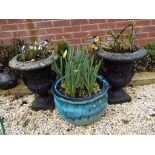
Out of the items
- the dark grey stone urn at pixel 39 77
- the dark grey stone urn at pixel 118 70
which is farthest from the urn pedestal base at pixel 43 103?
the dark grey stone urn at pixel 118 70

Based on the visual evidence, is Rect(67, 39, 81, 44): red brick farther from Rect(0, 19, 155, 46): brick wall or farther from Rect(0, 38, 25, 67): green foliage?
Rect(0, 38, 25, 67): green foliage

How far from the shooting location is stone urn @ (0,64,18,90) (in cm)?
351

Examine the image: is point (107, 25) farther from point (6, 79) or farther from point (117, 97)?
point (6, 79)

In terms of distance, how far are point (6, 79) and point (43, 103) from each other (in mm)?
654

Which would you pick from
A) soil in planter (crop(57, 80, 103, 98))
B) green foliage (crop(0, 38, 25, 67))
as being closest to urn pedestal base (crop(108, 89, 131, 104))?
soil in planter (crop(57, 80, 103, 98))

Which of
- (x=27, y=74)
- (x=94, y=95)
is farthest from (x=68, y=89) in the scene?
(x=27, y=74)

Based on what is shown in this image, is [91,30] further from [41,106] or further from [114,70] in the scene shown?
[41,106]

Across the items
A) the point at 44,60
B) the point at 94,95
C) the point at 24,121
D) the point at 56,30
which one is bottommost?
the point at 24,121

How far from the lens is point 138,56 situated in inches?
109

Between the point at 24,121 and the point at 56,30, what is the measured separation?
4.28ft

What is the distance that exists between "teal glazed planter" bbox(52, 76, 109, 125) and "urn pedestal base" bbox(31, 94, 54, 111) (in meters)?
0.48

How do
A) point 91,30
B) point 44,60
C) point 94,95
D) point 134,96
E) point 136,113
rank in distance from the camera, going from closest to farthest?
point 94,95
point 44,60
point 136,113
point 134,96
point 91,30

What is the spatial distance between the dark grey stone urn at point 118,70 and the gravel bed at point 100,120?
0.39 ft

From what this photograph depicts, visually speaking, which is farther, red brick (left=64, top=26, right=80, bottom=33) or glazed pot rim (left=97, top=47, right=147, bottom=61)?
red brick (left=64, top=26, right=80, bottom=33)
